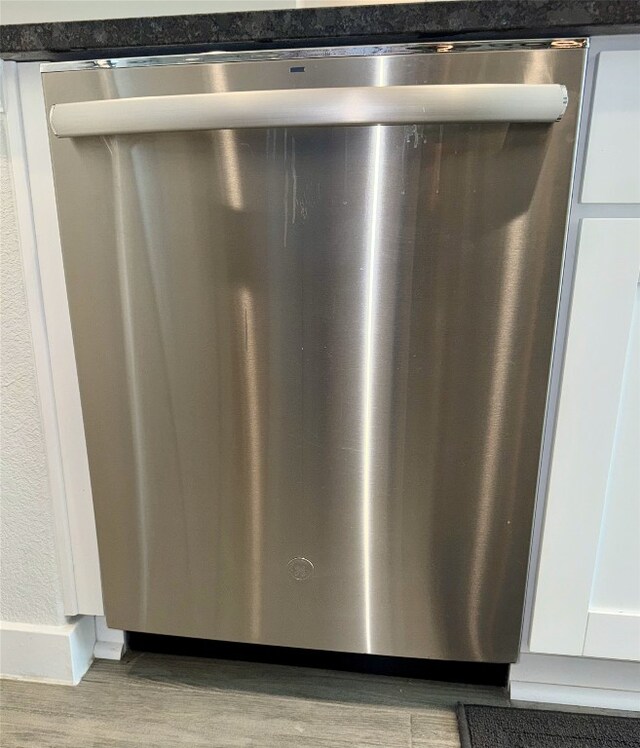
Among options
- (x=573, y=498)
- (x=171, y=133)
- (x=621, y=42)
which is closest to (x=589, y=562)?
(x=573, y=498)

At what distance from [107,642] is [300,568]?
423mm

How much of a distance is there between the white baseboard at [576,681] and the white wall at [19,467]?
745mm

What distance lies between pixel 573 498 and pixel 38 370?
2.49 ft

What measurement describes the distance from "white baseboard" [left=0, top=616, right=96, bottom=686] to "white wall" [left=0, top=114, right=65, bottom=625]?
0.02 m

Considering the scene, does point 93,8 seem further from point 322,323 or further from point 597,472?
point 597,472

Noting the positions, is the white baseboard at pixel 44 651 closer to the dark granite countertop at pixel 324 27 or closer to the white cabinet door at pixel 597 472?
the white cabinet door at pixel 597 472

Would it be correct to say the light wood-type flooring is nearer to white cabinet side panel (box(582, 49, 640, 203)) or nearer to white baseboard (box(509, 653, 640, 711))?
white baseboard (box(509, 653, 640, 711))

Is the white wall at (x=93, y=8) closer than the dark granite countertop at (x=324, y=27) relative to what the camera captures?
No

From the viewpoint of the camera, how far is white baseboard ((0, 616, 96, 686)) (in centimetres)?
95

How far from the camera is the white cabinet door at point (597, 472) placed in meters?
0.70

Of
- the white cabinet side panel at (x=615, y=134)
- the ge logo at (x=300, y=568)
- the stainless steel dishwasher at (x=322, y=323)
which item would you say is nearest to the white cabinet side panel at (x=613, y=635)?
the stainless steel dishwasher at (x=322, y=323)

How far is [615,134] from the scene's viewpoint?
0.65 metres

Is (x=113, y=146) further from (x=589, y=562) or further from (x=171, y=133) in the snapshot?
(x=589, y=562)

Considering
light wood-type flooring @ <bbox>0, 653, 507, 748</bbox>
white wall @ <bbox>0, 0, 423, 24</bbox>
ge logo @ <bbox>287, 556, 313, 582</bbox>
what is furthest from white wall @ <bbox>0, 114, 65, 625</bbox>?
white wall @ <bbox>0, 0, 423, 24</bbox>
